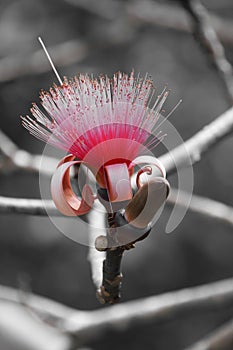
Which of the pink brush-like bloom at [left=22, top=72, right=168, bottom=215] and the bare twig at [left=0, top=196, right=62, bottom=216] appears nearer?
the pink brush-like bloom at [left=22, top=72, right=168, bottom=215]

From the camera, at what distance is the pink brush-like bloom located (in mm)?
892

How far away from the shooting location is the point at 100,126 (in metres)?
0.91

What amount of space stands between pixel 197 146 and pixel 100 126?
1.38 feet

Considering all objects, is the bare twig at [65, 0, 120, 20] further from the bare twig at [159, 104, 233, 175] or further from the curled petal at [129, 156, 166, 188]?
the curled petal at [129, 156, 166, 188]

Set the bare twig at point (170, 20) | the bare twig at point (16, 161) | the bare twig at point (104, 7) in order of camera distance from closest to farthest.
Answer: the bare twig at point (16, 161) < the bare twig at point (170, 20) < the bare twig at point (104, 7)

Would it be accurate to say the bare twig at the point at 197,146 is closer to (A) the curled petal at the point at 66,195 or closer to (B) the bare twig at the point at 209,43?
(B) the bare twig at the point at 209,43

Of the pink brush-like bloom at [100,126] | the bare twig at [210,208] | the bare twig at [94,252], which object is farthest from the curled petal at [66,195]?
the bare twig at [210,208]

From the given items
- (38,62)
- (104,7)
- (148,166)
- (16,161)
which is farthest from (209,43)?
(104,7)

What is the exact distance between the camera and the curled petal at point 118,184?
86cm

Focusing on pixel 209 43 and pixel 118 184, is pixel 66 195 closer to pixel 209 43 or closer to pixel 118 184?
pixel 118 184

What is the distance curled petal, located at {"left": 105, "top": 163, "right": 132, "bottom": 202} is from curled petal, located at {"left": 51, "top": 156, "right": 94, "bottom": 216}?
0.05 meters

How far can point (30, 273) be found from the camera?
13.5 ft

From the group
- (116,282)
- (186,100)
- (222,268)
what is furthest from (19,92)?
(116,282)

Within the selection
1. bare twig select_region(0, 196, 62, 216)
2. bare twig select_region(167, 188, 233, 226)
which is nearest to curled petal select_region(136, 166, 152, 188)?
bare twig select_region(0, 196, 62, 216)
